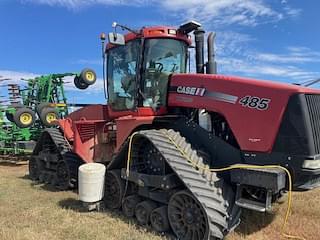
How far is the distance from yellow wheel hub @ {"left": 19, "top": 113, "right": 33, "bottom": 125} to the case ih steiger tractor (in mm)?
6763

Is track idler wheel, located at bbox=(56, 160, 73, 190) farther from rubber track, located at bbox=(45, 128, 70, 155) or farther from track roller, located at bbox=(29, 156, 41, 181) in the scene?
track roller, located at bbox=(29, 156, 41, 181)

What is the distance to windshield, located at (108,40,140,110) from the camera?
7258 mm

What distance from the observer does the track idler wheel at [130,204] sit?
21.5 feet

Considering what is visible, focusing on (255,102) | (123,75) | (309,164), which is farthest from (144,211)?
(123,75)

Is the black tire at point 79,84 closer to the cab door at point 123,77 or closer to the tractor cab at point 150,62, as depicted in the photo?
the cab door at point 123,77

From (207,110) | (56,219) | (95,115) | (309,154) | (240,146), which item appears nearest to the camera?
(309,154)

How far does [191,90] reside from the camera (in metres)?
6.38

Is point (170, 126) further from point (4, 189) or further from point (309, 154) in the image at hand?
point (4, 189)

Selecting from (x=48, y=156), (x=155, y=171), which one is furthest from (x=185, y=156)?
(x=48, y=156)

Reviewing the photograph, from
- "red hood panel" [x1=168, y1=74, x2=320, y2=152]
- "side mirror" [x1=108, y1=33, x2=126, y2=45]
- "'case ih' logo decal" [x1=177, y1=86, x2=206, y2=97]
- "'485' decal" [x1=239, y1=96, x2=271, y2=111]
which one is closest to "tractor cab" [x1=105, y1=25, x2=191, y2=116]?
"side mirror" [x1=108, y1=33, x2=126, y2=45]

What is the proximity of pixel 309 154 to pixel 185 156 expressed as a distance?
67.4 inches

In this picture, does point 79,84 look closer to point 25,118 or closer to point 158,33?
point 25,118

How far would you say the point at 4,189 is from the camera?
9.46m

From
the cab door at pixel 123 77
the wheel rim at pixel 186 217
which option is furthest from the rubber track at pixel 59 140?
the wheel rim at pixel 186 217
